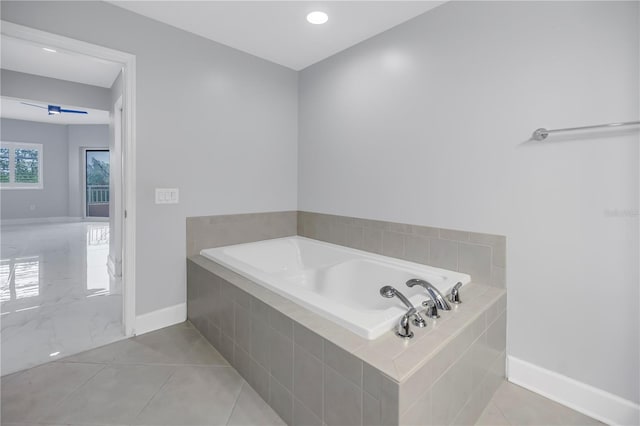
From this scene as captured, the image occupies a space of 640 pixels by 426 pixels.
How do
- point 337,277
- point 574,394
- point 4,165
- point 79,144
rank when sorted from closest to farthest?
point 574,394 → point 337,277 → point 4,165 → point 79,144

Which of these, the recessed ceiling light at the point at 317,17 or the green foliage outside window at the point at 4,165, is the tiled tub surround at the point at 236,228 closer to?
the recessed ceiling light at the point at 317,17

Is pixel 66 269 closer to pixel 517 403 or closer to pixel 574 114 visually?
pixel 517 403

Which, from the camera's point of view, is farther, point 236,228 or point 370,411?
point 236,228

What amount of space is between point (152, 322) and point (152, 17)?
7.38ft

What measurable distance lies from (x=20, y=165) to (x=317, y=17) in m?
8.73

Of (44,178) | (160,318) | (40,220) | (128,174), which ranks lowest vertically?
(160,318)

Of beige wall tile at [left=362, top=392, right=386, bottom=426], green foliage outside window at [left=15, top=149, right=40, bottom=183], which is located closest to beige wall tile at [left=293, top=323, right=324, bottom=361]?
beige wall tile at [left=362, top=392, right=386, bottom=426]

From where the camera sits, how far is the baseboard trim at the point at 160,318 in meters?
2.29

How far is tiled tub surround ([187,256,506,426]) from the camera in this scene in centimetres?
106

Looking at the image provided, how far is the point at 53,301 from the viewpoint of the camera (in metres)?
2.81

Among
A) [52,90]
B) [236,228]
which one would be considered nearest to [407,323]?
[236,228]

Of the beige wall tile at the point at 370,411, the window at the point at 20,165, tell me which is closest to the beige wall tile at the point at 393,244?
the beige wall tile at the point at 370,411

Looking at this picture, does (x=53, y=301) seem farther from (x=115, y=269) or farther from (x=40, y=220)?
(x=40, y=220)

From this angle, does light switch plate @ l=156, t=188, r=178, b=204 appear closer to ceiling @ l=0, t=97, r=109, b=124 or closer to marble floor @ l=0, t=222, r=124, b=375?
marble floor @ l=0, t=222, r=124, b=375
